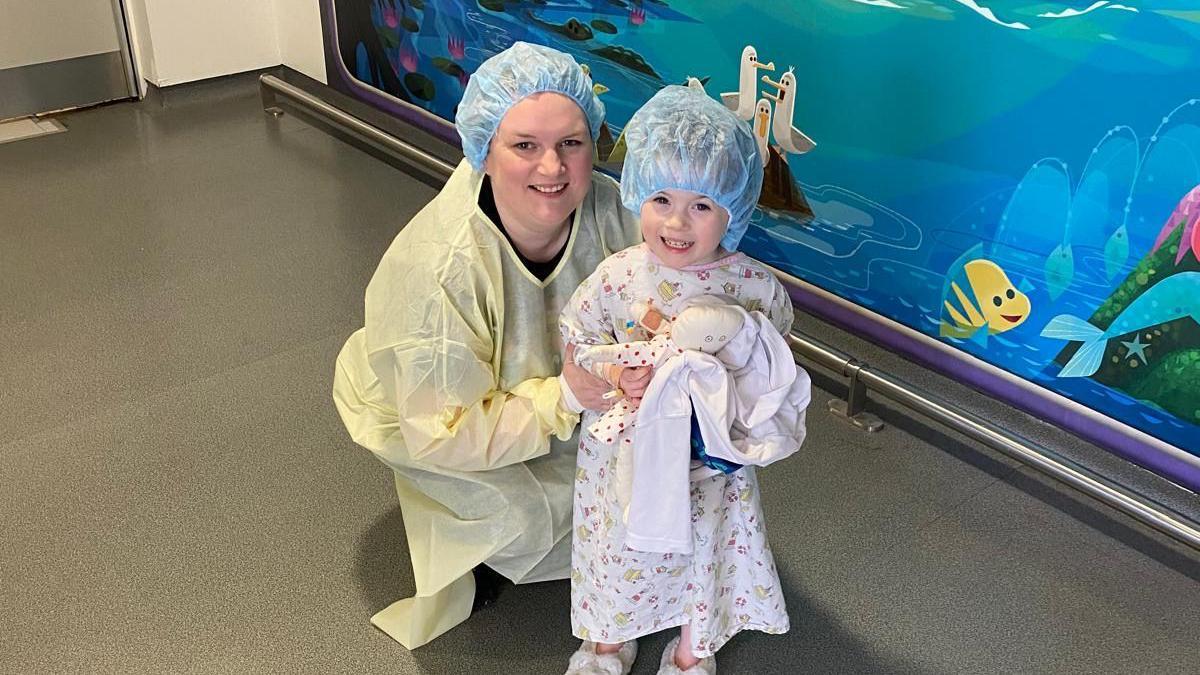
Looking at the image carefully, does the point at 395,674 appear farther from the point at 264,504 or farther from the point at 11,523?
the point at 11,523

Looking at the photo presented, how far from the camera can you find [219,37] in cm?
495

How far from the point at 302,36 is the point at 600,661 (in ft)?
11.8

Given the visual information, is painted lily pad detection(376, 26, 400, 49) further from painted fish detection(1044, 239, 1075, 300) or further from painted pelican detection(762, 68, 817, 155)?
painted fish detection(1044, 239, 1075, 300)

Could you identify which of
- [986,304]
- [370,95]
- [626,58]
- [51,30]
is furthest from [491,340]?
[51,30]

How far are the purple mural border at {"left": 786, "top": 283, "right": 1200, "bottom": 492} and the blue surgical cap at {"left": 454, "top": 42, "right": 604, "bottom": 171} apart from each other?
4.54 ft

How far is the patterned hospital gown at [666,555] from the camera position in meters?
1.76

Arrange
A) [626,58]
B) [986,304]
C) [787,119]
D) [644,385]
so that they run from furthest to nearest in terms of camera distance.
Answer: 1. [626,58]
2. [787,119]
3. [986,304]
4. [644,385]

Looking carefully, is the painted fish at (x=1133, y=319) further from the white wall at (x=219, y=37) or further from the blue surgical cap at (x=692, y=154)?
the white wall at (x=219, y=37)

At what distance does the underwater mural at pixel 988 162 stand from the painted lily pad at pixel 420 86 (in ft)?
3.27

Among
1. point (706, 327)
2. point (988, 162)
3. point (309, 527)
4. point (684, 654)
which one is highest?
point (706, 327)

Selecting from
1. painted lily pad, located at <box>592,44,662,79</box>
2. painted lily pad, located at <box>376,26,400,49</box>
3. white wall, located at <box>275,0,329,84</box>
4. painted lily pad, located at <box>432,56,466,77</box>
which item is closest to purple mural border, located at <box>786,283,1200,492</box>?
painted lily pad, located at <box>592,44,662,79</box>

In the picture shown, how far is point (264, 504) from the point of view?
2.55 metres

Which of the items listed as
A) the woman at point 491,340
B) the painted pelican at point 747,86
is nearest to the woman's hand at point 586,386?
the woman at point 491,340

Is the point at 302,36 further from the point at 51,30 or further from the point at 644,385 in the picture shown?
the point at 644,385
